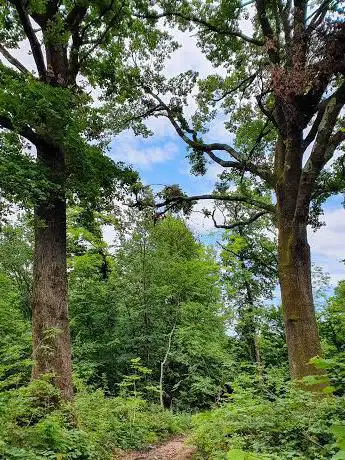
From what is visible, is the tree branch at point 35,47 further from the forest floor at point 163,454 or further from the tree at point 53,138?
the forest floor at point 163,454

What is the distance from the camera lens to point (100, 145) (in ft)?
32.2

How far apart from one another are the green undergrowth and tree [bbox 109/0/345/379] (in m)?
3.49

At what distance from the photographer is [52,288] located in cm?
721

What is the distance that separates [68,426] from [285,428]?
11.7ft

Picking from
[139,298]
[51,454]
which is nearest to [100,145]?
[51,454]

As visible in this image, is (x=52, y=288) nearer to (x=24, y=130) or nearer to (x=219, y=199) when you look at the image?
(x=24, y=130)

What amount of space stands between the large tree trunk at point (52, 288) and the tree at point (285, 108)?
10.1ft

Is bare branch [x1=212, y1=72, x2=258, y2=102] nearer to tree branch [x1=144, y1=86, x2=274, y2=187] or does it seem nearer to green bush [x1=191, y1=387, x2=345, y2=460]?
tree branch [x1=144, y1=86, x2=274, y2=187]

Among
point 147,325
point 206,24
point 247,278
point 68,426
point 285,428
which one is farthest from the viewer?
point 247,278

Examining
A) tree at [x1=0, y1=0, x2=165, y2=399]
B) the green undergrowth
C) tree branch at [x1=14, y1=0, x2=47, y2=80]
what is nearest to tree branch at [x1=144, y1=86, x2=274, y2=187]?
tree at [x1=0, y1=0, x2=165, y2=399]

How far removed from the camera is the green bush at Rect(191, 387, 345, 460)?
3.94 m

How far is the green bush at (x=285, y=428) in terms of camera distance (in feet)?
12.9

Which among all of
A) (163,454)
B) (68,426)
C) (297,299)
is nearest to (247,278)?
(297,299)

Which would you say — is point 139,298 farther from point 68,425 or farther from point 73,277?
point 68,425
